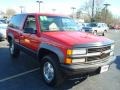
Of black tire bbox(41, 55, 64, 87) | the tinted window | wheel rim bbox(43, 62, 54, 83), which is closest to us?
black tire bbox(41, 55, 64, 87)

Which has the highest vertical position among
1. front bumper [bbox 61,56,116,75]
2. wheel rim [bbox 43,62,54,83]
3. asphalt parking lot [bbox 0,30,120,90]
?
front bumper [bbox 61,56,116,75]

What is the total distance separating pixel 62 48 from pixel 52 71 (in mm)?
819

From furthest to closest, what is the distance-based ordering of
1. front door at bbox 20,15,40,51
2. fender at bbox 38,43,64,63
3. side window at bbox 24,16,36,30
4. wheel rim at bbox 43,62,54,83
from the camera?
side window at bbox 24,16,36,30 < front door at bbox 20,15,40,51 < wheel rim at bbox 43,62,54,83 < fender at bbox 38,43,64,63

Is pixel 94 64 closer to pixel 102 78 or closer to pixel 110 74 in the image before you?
pixel 102 78

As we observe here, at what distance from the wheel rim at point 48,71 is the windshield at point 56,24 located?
3.62ft

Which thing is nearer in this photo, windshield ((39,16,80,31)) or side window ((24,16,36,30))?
windshield ((39,16,80,31))

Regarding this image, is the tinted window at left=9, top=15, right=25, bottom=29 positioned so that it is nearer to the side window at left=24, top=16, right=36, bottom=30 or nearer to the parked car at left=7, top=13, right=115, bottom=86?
the side window at left=24, top=16, right=36, bottom=30

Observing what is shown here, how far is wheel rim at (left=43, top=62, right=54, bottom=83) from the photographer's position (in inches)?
237

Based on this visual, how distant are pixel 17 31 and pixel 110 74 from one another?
3.59 m

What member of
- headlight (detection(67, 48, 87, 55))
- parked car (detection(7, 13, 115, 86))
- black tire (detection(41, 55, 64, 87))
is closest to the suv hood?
parked car (detection(7, 13, 115, 86))

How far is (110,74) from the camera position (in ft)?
24.5

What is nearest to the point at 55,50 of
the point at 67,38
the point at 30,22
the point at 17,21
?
the point at 67,38

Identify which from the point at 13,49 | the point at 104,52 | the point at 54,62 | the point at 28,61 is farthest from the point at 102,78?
the point at 13,49

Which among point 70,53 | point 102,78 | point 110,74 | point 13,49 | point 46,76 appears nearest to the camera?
point 70,53
